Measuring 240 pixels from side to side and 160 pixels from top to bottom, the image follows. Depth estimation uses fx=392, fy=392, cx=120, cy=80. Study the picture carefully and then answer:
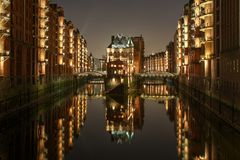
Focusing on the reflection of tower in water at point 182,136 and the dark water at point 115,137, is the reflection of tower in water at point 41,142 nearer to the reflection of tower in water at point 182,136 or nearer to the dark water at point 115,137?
the dark water at point 115,137

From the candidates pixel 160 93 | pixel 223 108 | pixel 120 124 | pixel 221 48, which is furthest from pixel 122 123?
pixel 160 93

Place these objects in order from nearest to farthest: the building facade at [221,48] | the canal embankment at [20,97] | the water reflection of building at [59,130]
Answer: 1. the water reflection of building at [59,130]
2. the canal embankment at [20,97]
3. the building facade at [221,48]

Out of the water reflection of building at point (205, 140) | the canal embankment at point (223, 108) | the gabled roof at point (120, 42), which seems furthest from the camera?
the gabled roof at point (120, 42)

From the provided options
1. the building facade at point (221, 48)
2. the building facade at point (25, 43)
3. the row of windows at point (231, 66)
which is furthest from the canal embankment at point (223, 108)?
the building facade at point (25, 43)

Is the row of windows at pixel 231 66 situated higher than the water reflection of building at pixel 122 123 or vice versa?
the row of windows at pixel 231 66

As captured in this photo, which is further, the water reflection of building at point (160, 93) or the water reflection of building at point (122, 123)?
the water reflection of building at point (160, 93)

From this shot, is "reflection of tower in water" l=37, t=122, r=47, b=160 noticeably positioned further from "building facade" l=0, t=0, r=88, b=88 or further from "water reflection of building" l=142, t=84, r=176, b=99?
"water reflection of building" l=142, t=84, r=176, b=99

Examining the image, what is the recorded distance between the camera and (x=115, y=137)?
31.3 m

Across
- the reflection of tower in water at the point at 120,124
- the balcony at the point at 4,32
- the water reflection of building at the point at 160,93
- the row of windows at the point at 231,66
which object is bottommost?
the reflection of tower in water at the point at 120,124

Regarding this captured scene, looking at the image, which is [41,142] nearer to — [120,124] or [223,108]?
[120,124]

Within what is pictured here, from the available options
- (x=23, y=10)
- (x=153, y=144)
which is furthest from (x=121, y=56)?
(x=153, y=144)

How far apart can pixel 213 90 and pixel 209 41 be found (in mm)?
10591

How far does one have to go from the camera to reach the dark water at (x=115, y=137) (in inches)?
944

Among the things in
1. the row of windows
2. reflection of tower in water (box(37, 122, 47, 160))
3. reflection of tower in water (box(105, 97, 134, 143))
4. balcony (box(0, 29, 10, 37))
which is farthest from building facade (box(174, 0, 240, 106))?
balcony (box(0, 29, 10, 37))
